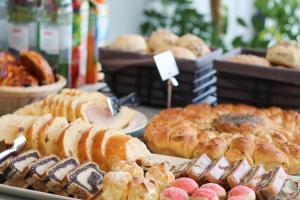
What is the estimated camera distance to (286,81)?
192cm

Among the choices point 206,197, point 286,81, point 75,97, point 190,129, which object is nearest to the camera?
point 206,197

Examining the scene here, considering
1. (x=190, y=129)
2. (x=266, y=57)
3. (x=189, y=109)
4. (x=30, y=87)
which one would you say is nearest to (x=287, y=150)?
(x=190, y=129)

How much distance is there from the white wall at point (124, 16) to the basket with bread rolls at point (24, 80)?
188 centimetres

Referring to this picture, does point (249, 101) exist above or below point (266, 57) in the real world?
below

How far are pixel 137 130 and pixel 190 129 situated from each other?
0.18 m

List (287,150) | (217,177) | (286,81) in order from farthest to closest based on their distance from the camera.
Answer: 1. (286,81)
2. (287,150)
3. (217,177)

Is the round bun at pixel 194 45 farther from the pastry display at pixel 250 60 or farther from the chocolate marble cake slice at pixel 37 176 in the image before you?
the chocolate marble cake slice at pixel 37 176

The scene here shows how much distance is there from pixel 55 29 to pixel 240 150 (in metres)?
0.87

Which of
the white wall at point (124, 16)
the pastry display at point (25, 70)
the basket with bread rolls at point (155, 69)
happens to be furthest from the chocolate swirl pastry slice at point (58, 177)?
the white wall at point (124, 16)

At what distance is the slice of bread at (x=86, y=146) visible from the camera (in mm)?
1378

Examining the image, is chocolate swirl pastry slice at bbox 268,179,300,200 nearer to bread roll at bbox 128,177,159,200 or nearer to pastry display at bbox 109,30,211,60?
bread roll at bbox 128,177,159,200

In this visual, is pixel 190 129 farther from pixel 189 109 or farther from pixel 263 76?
pixel 263 76

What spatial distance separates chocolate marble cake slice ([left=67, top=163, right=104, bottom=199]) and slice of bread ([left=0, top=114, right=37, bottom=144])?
240 millimetres

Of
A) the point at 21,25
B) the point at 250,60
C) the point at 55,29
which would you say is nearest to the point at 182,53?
the point at 250,60
